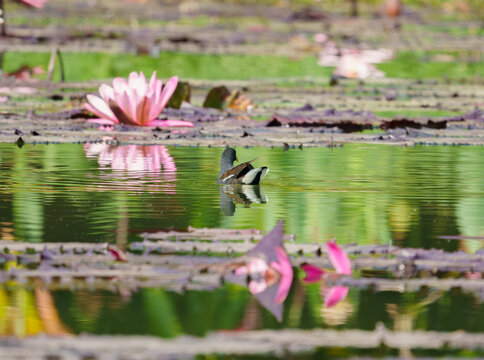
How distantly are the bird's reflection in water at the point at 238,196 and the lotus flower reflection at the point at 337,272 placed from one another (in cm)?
98

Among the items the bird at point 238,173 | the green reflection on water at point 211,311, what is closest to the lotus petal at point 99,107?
the bird at point 238,173

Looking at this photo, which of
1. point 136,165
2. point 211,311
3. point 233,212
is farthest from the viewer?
point 136,165

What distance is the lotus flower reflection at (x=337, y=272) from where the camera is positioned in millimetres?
2760

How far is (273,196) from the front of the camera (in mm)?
4375

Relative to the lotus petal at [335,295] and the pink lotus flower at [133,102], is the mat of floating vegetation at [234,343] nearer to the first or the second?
the lotus petal at [335,295]

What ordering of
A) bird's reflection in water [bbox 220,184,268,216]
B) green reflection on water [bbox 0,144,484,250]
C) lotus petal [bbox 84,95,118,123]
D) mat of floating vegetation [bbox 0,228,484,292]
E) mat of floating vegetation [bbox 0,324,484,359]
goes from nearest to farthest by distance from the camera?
mat of floating vegetation [bbox 0,324,484,359] → mat of floating vegetation [bbox 0,228,484,292] → green reflection on water [bbox 0,144,484,250] → bird's reflection in water [bbox 220,184,268,216] → lotus petal [bbox 84,95,118,123]

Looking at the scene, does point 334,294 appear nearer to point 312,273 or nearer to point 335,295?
point 335,295

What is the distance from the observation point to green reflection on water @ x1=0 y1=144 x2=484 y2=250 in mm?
3596

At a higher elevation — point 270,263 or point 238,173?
point 238,173

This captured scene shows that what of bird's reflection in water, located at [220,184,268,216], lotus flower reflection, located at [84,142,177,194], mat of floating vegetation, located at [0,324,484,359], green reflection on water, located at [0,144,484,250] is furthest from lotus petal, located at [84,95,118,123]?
mat of floating vegetation, located at [0,324,484,359]

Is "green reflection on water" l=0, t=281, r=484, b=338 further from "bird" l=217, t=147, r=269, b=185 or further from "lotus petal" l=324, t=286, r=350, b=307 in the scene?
"bird" l=217, t=147, r=269, b=185

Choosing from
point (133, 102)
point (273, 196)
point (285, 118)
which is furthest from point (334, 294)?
point (285, 118)

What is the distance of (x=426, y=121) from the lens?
272 inches

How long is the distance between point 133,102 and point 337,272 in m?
3.59
